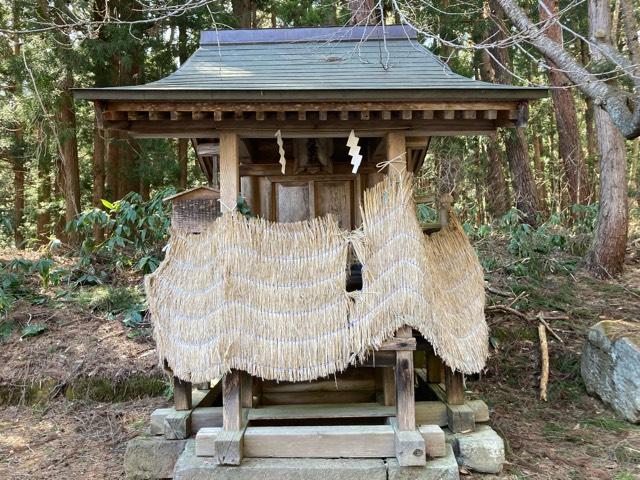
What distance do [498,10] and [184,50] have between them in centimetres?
815

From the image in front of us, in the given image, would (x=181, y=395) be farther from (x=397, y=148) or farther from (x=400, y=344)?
(x=397, y=148)

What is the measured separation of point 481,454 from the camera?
408 centimetres

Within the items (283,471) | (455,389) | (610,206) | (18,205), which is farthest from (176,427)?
(18,205)

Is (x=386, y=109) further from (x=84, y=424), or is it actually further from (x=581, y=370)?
(x=84, y=424)

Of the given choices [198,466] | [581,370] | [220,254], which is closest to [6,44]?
[220,254]

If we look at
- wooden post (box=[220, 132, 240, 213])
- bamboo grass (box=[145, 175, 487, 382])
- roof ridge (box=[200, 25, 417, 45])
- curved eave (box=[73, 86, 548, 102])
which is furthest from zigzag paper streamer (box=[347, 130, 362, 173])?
roof ridge (box=[200, 25, 417, 45])

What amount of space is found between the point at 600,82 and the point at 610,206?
142 inches

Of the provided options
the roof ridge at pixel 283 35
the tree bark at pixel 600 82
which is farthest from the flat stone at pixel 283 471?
the roof ridge at pixel 283 35

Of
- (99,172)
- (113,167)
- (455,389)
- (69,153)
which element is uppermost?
(69,153)

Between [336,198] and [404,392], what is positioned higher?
[336,198]

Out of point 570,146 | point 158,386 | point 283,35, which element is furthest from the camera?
point 570,146

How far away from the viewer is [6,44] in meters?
10.1

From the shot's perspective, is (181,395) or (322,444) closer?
(322,444)

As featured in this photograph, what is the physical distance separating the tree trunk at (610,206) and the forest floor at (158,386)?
1.19 feet
